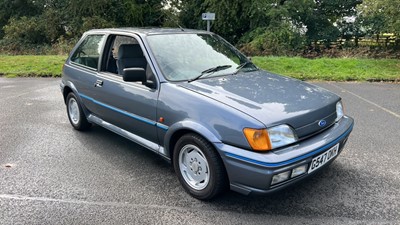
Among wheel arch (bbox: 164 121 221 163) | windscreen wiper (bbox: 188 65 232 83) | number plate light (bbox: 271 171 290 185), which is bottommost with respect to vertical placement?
number plate light (bbox: 271 171 290 185)

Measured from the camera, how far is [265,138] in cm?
285

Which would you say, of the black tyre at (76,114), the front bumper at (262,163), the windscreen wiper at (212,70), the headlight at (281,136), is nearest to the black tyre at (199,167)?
the front bumper at (262,163)

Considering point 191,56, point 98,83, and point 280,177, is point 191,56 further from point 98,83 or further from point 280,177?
point 280,177

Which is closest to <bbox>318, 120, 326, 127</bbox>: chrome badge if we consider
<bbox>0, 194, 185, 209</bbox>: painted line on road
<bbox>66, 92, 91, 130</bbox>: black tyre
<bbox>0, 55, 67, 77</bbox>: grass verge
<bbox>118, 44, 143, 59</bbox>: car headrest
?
<bbox>0, 194, 185, 209</bbox>: painted line on road

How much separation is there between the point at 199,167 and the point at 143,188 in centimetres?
71

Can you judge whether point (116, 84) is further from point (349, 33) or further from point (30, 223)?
point (349, 33)

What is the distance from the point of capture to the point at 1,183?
12.2ft

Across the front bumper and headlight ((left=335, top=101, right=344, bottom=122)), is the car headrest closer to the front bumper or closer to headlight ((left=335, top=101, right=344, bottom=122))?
the front bumper

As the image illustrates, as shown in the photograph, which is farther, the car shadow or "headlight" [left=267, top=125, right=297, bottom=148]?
the car shadow

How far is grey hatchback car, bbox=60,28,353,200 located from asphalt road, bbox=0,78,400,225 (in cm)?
32

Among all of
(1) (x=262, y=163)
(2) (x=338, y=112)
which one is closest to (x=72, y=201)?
(1) (x=262, y=163)

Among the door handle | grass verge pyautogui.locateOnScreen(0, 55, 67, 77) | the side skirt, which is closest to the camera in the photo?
the side skirt

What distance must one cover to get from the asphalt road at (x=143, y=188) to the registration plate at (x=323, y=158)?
392mm

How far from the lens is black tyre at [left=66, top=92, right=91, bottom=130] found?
5211 mm
